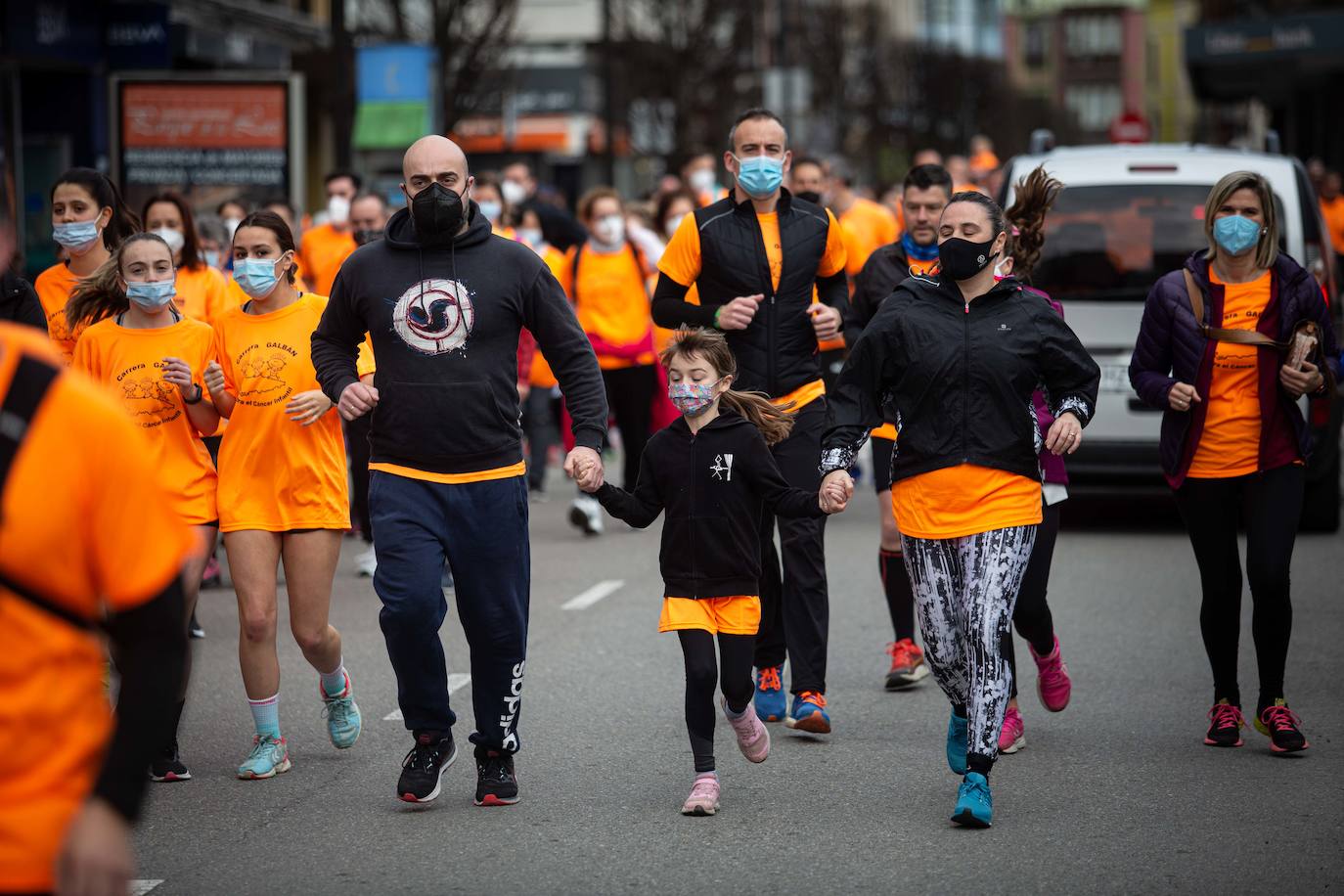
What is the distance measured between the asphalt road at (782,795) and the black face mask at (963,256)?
1.64 metres

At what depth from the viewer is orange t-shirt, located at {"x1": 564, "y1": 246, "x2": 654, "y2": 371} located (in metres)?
13.4

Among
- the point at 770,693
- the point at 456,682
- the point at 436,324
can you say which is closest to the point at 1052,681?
the point at 770,693

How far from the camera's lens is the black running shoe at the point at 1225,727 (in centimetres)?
724

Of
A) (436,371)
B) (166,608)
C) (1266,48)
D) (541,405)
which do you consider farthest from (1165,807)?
(1266,48)

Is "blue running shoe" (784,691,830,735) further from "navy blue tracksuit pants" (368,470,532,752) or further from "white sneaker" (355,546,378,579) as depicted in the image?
"white sneaker" (355,546,378,579)

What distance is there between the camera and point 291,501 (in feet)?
22.6

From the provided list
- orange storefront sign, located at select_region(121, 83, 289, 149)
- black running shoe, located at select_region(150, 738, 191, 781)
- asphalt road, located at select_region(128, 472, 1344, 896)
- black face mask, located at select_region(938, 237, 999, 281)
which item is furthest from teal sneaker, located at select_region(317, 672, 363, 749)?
orange storefront sign, located at select_region(121, 83, 289, 149)

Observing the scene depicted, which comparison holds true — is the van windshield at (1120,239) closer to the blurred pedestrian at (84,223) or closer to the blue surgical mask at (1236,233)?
the blue surgical mask at (1236,233)

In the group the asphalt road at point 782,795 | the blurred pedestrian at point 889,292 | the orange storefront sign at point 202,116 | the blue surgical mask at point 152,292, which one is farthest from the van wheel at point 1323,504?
the orange storefront sign at point 202,116

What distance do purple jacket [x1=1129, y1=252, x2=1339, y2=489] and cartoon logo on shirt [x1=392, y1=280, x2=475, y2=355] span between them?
2.54m

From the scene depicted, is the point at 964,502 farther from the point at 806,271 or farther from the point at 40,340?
the point at 40,340

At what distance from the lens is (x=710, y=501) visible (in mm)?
6551

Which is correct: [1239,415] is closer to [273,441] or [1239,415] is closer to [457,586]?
[457,586]

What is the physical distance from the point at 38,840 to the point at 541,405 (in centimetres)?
1210
